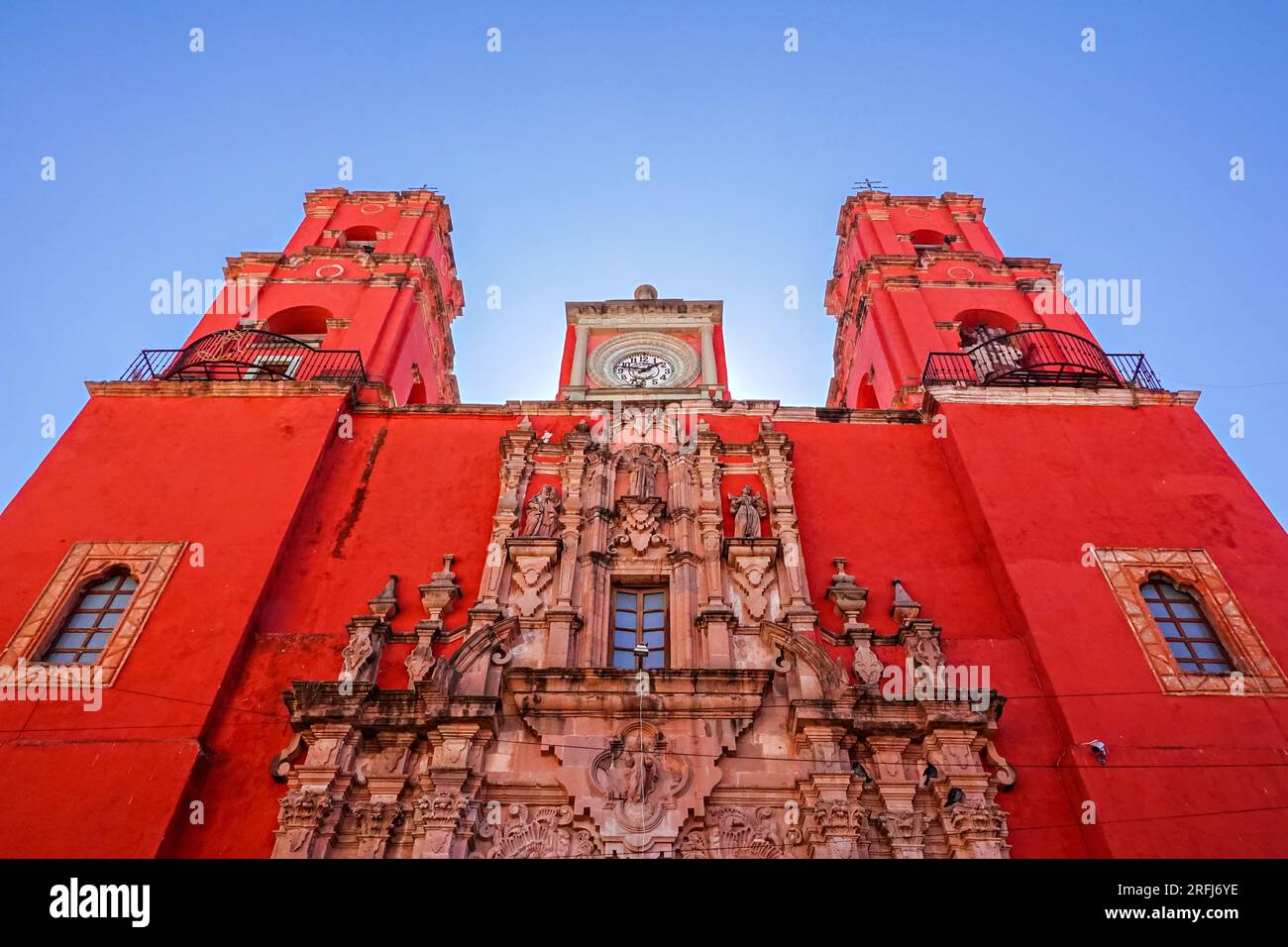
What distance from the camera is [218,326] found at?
62.9ft

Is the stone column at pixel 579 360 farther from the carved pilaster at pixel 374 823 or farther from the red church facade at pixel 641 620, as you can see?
the carved pilaster at pixel 374 823

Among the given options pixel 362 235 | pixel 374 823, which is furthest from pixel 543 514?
pixel 362 235

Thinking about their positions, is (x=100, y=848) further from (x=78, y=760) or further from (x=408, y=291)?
(x=408, y=291)

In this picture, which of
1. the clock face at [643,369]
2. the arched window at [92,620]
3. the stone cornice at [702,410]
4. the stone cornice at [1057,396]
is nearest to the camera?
the arched window at [92,620]

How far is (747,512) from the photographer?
14258 mm

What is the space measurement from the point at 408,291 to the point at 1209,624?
610 inches

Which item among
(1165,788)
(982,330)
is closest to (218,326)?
(982,330)

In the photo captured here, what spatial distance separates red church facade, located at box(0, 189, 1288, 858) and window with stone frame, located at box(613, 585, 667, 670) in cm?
6

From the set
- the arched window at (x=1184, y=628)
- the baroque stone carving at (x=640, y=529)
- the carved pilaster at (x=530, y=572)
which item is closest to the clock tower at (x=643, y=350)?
the baroque stone carving at (x=640, y=529)

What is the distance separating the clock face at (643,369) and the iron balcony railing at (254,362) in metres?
5.08

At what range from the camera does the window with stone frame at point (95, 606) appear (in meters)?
12.0

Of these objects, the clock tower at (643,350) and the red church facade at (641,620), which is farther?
the clock tower at (643,350)

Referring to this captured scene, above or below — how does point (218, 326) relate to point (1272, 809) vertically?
above
